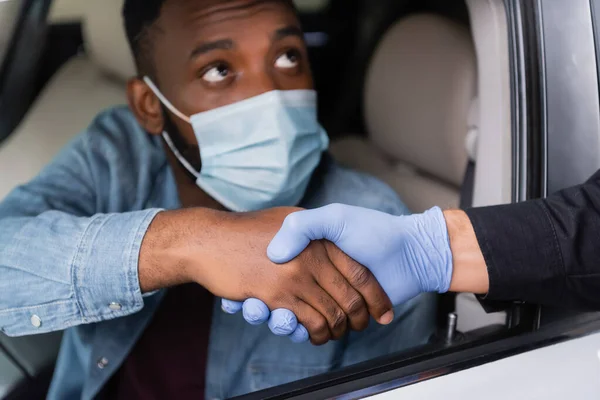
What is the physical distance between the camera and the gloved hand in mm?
938

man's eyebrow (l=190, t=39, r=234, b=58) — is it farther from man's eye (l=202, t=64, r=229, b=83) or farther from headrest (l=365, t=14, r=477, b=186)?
headrest (l=365, t=14, r=477, b=186)

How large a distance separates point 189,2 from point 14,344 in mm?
788

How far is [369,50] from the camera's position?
1.99 m

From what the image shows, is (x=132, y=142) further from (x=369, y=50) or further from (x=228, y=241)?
(x=369, y=50)

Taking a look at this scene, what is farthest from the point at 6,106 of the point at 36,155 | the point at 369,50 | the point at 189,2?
the point at 369,50

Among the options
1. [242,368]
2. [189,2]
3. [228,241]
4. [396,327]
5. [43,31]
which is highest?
[189,2]

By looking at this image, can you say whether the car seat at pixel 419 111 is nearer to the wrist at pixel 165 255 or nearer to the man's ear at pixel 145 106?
the man's ear at pixel 145 106

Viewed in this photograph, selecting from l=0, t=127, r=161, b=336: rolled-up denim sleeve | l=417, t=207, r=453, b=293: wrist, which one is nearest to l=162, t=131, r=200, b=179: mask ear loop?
l=0, t=127, r=161, b=336: rolled-up denim sleeve

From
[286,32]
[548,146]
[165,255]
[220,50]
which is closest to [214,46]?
[220,50]

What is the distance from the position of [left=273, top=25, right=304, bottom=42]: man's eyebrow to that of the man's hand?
1.45 feet

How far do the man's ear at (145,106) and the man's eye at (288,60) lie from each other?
0.29 meters

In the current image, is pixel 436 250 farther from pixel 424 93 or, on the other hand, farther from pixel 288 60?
pixel 424 93

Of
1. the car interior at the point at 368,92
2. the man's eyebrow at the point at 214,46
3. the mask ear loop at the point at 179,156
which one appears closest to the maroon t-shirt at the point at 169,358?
the car interior at the point at 368,92

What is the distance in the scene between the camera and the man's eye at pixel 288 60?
127 centimetres
